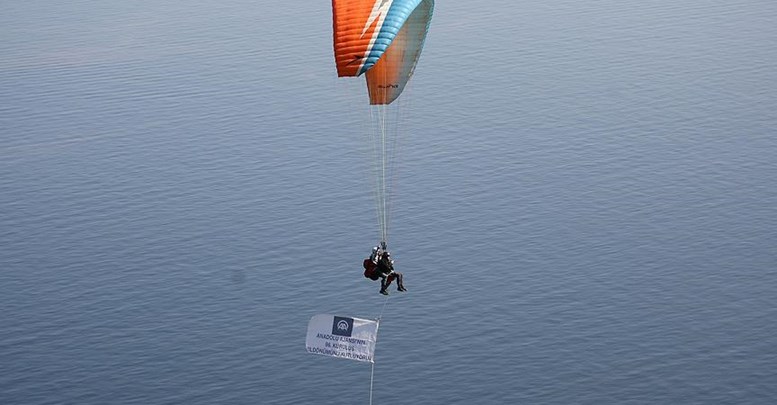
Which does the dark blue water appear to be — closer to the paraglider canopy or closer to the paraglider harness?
the paraglider harness

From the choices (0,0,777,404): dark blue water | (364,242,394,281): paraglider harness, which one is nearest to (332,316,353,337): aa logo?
(364,242,394,281): paraglider harness

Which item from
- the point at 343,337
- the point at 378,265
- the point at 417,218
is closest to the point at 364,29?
the point at 378,265

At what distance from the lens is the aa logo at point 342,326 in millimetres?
65250

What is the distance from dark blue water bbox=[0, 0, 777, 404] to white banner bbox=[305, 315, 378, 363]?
38177 mm

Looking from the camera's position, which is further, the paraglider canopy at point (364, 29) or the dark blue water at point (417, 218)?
the dark blue water at point (417, 218)

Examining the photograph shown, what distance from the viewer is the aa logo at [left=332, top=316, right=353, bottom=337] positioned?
214 feet

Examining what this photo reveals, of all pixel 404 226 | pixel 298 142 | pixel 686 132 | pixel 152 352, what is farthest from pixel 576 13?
pixel 152 352

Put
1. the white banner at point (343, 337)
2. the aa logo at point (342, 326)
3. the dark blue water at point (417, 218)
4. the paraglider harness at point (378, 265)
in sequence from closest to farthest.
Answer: the paraglider harness at point (378, 265), the white banner at point (343, 337), the aa logo at point (342, 326), the dark blue water at point (417, 218)

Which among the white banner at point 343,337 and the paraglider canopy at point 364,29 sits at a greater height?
the paraglider canopy at point 364,29

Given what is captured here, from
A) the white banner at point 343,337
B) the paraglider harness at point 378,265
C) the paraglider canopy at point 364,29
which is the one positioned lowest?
the white banner at point 343,337

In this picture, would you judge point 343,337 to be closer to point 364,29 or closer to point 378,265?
point 378,265

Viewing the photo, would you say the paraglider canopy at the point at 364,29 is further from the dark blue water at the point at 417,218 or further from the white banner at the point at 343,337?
the dark blue water at the point at 417,218

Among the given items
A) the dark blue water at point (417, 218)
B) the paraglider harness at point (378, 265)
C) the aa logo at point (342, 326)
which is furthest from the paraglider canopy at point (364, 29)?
the dark blue water at point (417, 218)

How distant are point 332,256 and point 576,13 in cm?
8357
